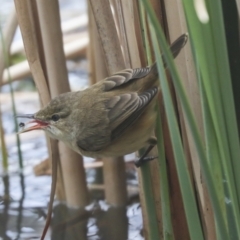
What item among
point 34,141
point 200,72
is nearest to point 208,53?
point 200,72

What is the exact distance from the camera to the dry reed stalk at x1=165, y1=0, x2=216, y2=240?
197 centimetres

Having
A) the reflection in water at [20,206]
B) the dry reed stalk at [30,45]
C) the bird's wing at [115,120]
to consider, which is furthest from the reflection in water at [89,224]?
the bird's wing at [115,120]

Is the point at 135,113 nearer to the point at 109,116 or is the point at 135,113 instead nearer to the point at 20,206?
the point at 109,116

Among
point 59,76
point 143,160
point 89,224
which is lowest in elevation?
point 89,224

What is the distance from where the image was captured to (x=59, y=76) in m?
2.73

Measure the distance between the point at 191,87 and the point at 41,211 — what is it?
4.94 feet

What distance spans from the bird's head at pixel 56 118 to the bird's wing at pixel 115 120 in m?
0.08

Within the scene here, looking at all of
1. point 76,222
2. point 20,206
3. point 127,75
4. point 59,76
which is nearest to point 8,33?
point 59,76

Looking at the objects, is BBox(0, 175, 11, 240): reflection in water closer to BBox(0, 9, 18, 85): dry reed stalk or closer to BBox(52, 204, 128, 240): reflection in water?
BBox(52, 204, 128, 240): reflection in water

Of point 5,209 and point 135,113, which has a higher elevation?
point 135,113

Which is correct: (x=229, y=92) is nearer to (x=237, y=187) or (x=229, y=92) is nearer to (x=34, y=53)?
(x=237, y=187)

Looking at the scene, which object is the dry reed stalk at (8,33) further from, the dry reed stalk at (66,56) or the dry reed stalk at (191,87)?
the dry reed stalk at (191,87)

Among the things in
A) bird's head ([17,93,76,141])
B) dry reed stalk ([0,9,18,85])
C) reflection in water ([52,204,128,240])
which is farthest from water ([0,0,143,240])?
bird's head ([17,93,76,141])

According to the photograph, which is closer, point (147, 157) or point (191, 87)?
point (191, 87)
